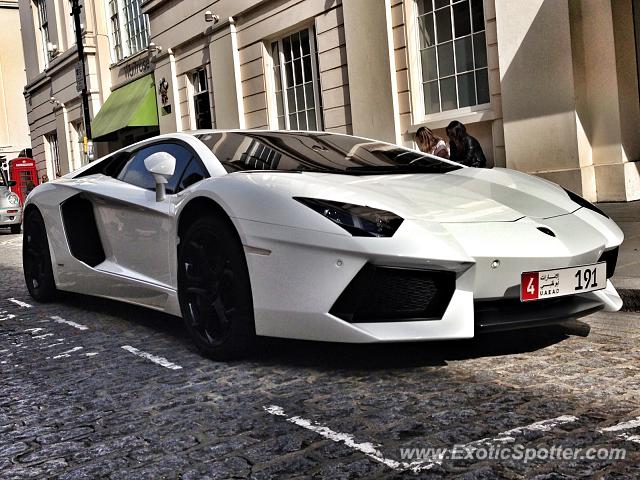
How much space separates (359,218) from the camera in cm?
339

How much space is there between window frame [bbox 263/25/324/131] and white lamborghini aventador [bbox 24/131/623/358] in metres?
8.98

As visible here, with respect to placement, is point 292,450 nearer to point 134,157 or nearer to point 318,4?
point 134,157

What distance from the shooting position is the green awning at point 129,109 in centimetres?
2022

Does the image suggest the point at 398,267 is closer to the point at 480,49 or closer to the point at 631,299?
the point at 631,299

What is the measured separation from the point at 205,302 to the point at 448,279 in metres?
1.26

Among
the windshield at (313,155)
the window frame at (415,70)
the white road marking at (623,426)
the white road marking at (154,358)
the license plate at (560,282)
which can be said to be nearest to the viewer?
the white road marking at (623,426)

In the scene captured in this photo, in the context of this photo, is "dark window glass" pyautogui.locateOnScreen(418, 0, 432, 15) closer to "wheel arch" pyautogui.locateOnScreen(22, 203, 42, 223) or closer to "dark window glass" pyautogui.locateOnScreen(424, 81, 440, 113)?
"dark window glass" pyautogui.locateOnScreen(424, 81, 440, 113)

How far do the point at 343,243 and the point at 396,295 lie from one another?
0.31 m

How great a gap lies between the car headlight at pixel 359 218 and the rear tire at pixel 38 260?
3.15 m

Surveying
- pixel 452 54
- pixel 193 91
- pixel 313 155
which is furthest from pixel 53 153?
pixel 313 155

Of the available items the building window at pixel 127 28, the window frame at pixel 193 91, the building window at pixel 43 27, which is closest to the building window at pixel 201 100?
the window frame at pixel 193 91

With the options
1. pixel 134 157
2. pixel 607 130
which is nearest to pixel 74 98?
pixel 607 130

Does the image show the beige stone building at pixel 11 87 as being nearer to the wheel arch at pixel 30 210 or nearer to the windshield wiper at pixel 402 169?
the wheel arch at pixel 30 210

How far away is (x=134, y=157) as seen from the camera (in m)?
5.14
